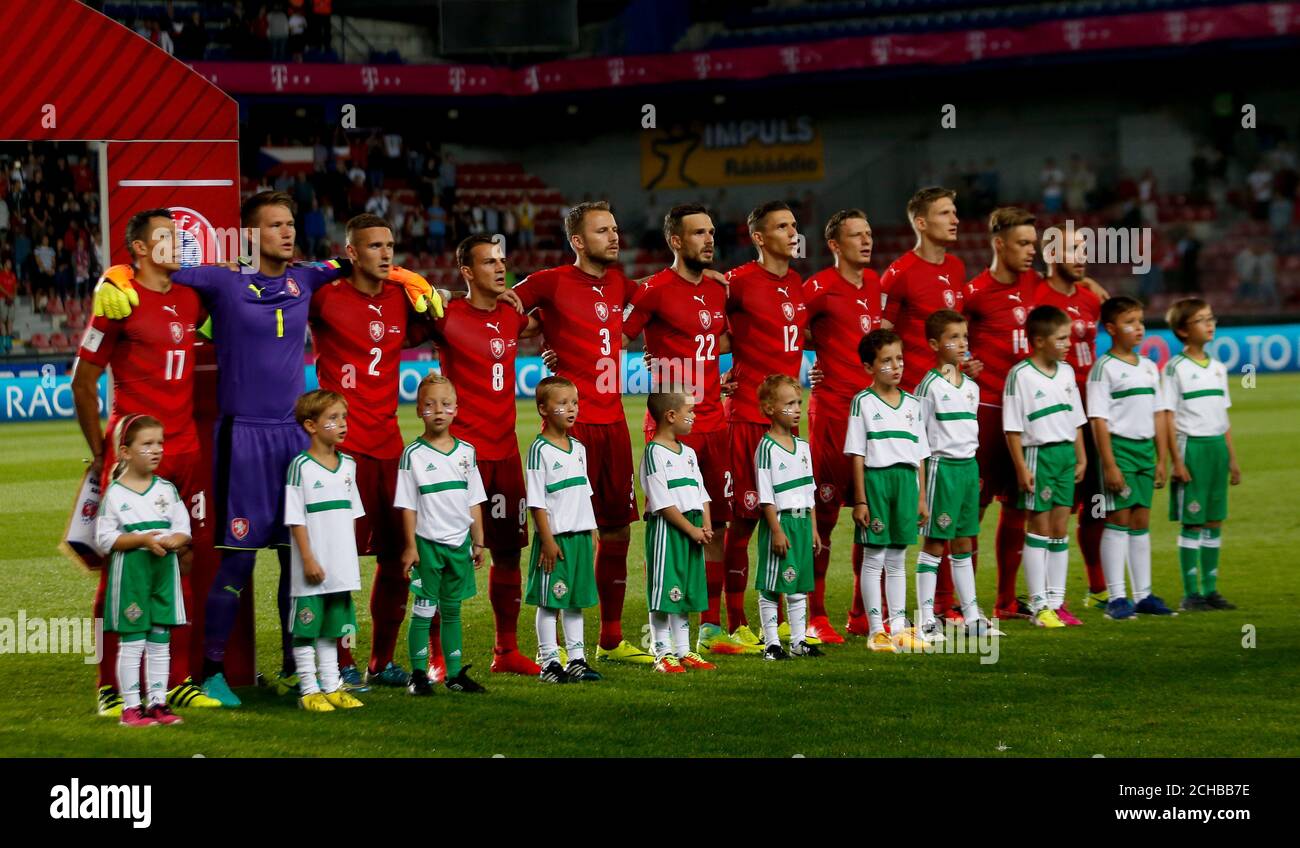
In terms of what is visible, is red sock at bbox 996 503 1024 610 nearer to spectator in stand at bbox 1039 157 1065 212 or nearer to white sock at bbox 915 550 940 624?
white sock at bbox 915 550 940 624

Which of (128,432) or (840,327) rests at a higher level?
(840,327)

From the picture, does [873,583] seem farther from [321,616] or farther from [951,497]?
[321,616]

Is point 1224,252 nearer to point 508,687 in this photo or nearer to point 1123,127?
point 1123,127

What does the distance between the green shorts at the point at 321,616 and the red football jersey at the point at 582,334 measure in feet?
5.42

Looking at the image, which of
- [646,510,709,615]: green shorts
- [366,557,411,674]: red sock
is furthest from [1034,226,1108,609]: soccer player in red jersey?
[366,557,411,674]: red sock

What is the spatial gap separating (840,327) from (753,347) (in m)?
0.51

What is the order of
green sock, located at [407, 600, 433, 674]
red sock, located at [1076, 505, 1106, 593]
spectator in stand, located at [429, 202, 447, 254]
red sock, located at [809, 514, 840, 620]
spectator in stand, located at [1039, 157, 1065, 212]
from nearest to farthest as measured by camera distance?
green sock, located at [407, 600, 433, 674] → red sock, located at [809, 514, 840, 620] → red sock, located at [1076, 505, 1106, 593] → spectator in stand, located at [1039, 157, 1065, 212] → spectator in stand, located at [429, 202, 447, 254]

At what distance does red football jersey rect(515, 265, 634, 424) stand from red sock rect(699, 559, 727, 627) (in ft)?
3.29

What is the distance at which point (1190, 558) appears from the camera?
9414mm

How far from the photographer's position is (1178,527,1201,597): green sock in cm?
940

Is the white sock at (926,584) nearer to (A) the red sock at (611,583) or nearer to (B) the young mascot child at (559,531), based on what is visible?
(A) the red sock at (611,583)

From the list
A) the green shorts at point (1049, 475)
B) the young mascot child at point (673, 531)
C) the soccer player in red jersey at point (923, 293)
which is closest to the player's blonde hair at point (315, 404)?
the young mascot child at point (673, 531)

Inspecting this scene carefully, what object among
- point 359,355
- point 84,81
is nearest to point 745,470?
point 359,355

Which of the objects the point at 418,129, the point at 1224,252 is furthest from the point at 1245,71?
the point at 418,129
